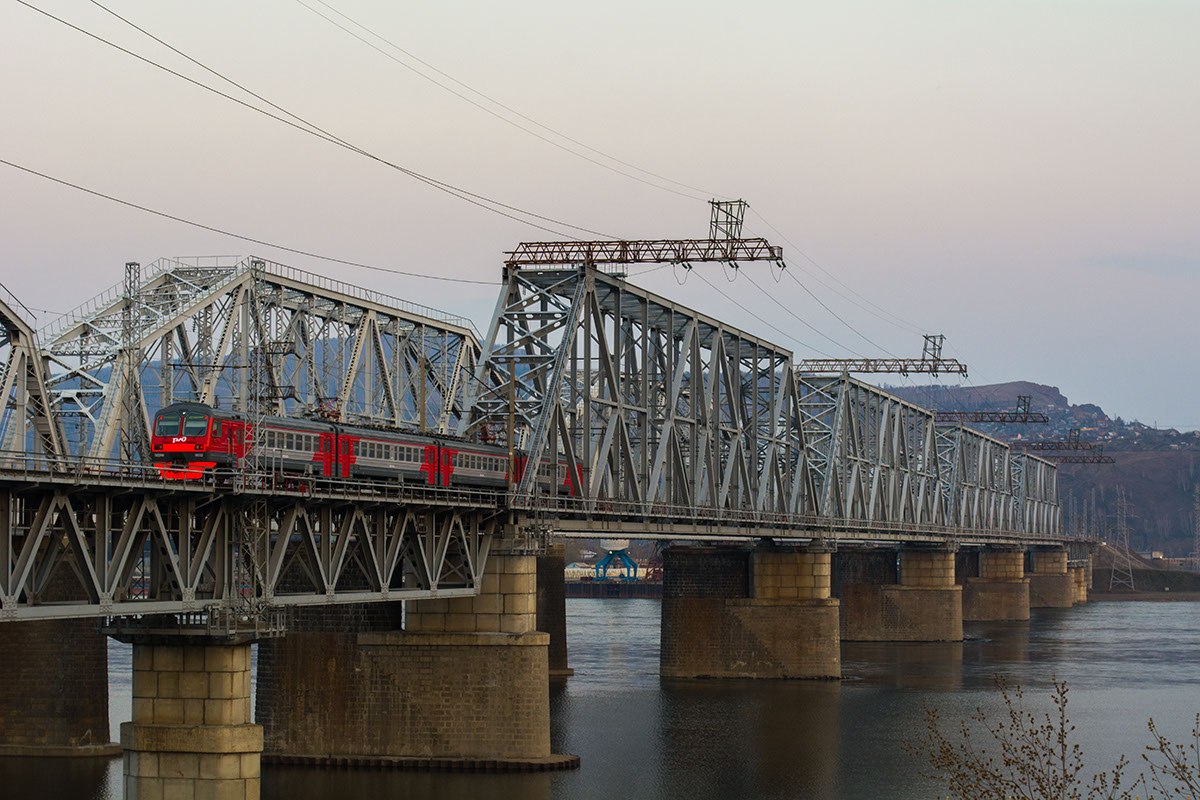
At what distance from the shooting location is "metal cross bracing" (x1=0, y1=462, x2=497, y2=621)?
42.1 m

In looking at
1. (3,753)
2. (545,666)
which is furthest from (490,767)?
(3,753)

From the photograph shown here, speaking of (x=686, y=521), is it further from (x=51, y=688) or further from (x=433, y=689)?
(x=51, y=688)

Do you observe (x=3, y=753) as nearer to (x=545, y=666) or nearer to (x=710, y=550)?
(x=545, y=666)

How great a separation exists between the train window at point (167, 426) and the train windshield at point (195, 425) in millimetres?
385

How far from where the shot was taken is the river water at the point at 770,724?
65.8 meters

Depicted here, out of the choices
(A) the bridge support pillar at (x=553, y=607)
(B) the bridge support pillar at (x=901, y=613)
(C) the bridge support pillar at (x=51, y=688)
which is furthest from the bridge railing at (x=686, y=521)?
(C) the bridge support pillar at (x=51, y=688)

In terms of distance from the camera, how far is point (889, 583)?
16262 centimetres

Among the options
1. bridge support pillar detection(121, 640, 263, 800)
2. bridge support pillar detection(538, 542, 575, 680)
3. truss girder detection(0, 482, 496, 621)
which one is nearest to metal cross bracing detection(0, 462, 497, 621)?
truss girder detection(0, 482, 496, 621)

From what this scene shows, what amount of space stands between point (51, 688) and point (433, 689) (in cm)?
1802

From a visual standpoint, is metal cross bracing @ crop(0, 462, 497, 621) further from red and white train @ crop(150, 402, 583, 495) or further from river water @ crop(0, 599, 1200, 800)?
river water @ crop(0, 599, 1200, 800)

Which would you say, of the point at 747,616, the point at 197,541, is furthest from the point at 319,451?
the point at 747,616

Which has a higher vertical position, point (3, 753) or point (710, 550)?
point (710, 550)

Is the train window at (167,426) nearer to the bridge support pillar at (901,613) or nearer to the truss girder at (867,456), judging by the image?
the truss girder at (867,456)

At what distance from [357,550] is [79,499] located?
56.5 feet
